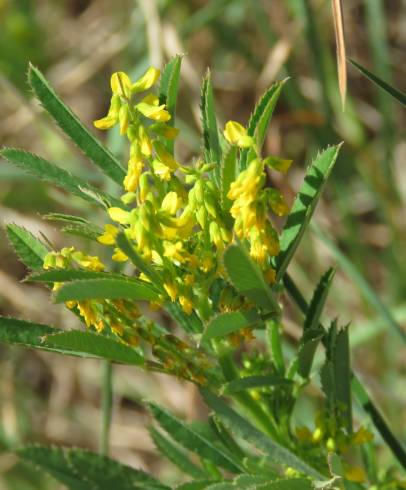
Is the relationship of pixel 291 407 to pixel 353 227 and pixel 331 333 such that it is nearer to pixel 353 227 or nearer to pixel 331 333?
pixel 331 333

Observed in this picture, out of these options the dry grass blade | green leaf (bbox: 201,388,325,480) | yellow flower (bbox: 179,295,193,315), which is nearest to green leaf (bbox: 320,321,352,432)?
green leaf (bbox: 201,388,325,480)

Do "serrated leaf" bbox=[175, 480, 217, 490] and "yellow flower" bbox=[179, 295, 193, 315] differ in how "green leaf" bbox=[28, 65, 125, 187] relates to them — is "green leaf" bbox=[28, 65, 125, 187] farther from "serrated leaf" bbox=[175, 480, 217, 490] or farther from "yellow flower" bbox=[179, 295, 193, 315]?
"serrated leaf" bbox=[175, 480, 217, 490]

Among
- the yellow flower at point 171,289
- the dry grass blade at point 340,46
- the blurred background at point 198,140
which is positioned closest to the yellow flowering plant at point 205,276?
the yellow flower at point 171,289

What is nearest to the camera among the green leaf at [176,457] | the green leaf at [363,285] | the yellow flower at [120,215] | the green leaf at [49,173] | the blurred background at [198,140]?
the yellow flower at [120,215]

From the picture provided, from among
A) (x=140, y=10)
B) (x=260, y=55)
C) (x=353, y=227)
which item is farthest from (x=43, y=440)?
(x=260, y=55)

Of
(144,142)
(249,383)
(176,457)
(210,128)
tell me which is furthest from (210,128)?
(176,457)

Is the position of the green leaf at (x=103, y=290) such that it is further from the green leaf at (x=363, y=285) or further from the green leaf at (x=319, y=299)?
the green leaf at (x=363, y=285)
